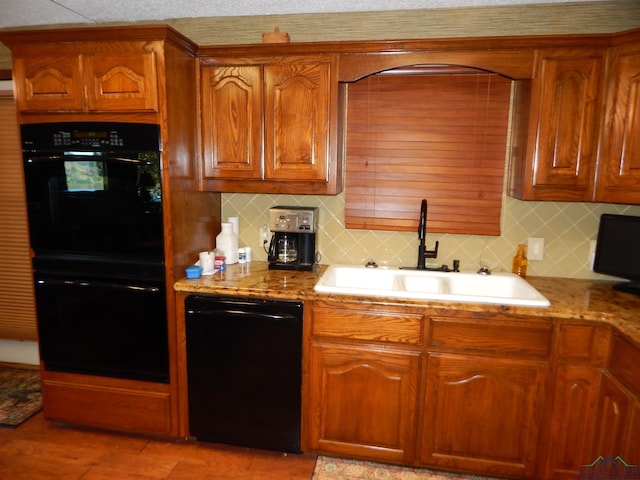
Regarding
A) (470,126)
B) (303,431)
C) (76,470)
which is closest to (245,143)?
(470,126)

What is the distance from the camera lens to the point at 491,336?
6.71 feet

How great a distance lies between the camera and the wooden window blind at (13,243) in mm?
3074

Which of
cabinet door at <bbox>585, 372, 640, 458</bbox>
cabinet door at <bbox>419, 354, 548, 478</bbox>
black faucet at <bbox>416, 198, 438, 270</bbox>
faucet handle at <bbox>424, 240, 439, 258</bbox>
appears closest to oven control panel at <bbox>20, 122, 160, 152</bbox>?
black faucet at <bbox>416, 198, 438, 270</bbox>

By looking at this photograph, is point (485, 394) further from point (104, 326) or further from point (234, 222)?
point (104, 326)

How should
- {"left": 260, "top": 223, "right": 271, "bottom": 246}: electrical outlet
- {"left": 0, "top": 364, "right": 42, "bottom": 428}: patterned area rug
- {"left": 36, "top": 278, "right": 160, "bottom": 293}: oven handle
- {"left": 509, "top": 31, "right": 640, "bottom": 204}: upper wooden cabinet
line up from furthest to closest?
1. {"left": 260, "top": 223, "right": 271, "bottom": 246}: electrical outlet
2. {"left": 0, "top": 364, "right": 42, "bottom": 428}: patterned area rug
3. {"left": 36, "top": 278, "right": 160, "bottom": 293}: oven handle
4. {"left": 509, "top": 31, "right": 640, "bottom": 204}: upper wooden cabinet

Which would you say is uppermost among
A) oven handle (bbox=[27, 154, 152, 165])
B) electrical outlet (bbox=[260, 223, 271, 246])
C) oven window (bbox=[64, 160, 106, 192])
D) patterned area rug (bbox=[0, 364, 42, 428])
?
oven handle (bbox=[27, 154, 152, 165])

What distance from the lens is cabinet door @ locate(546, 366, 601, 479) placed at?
78.6 inches

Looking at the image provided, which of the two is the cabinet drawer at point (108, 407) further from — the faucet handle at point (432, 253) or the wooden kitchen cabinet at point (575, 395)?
the wooden kitchen cabinet at point (575, 395)

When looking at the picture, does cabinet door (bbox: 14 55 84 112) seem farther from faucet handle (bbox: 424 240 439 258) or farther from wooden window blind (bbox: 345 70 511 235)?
faucet handle (bbox: 424 240 439 258)

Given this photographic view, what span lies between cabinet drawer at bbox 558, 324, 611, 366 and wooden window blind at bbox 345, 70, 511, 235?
77cm

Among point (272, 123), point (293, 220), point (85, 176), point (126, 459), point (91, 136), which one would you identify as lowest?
point (126, 459)

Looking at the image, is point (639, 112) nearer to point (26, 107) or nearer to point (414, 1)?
point (414, 1)

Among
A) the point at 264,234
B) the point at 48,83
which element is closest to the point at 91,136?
the point at 48,83

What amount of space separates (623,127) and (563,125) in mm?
255
